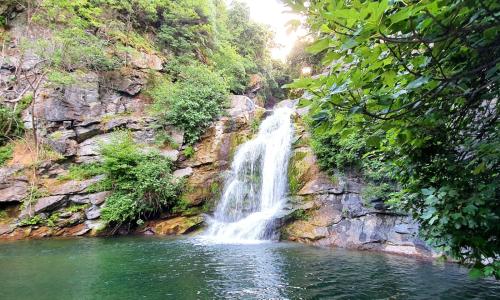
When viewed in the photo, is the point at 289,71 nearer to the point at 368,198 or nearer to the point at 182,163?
the point at 182,163

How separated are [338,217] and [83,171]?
10021 mm

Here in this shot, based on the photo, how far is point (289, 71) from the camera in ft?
80.1

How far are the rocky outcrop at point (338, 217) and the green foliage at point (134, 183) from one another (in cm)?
483

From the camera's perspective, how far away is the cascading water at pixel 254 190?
35.9 feet

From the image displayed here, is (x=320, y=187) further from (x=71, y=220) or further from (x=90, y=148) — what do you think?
(x=90, y=148)

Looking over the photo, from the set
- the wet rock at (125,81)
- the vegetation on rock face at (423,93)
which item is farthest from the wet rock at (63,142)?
the vegetation on rock face at (423,93)

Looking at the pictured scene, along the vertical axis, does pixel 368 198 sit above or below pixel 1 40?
below

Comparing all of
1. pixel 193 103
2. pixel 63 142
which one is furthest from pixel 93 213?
pixel 193 103

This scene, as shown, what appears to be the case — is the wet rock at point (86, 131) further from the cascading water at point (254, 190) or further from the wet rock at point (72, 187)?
the cascading water at point (254, 190)

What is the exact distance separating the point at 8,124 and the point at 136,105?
17.5ft

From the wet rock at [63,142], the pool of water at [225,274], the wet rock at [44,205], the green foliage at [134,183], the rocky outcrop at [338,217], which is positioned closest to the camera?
the pool of water at [225,274]

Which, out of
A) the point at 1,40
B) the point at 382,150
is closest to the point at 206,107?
the point at 1,40

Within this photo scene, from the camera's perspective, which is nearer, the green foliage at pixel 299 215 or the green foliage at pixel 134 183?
the green foliage at pixel 299 215

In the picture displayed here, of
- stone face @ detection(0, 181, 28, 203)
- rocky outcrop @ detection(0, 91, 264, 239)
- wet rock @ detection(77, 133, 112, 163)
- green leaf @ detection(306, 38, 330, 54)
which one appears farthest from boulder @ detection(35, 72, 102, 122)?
green leaf @ detection(306, 38, 330, 54)
